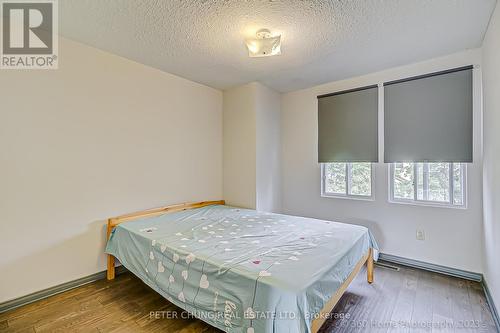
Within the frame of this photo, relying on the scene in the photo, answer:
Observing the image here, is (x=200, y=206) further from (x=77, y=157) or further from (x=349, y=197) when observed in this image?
(x=349, y=197)

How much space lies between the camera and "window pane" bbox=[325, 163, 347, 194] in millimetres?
3385

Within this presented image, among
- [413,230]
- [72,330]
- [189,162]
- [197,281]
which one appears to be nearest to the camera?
[197,281]

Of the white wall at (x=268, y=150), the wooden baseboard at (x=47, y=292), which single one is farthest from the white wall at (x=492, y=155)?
the wooden baseboard at (x=47, y=292)

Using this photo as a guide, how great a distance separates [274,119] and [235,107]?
0.67 metres

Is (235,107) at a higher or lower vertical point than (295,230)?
higher

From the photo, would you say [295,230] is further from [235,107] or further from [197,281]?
[235,107]

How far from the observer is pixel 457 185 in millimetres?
2531

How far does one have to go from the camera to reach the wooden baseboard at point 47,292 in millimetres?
1911

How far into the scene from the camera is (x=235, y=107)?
12.0 feet

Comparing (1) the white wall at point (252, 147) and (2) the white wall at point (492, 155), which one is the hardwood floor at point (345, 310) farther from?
(1) the white wall at point (252, 147)

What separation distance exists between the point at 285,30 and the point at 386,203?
7.83 feet

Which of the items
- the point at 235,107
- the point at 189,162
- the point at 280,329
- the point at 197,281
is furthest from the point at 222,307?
the point at 235,107

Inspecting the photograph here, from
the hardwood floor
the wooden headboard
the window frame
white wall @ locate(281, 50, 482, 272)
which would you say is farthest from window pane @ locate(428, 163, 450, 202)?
the wooden headboard

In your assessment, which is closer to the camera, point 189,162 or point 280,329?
point 280,329
